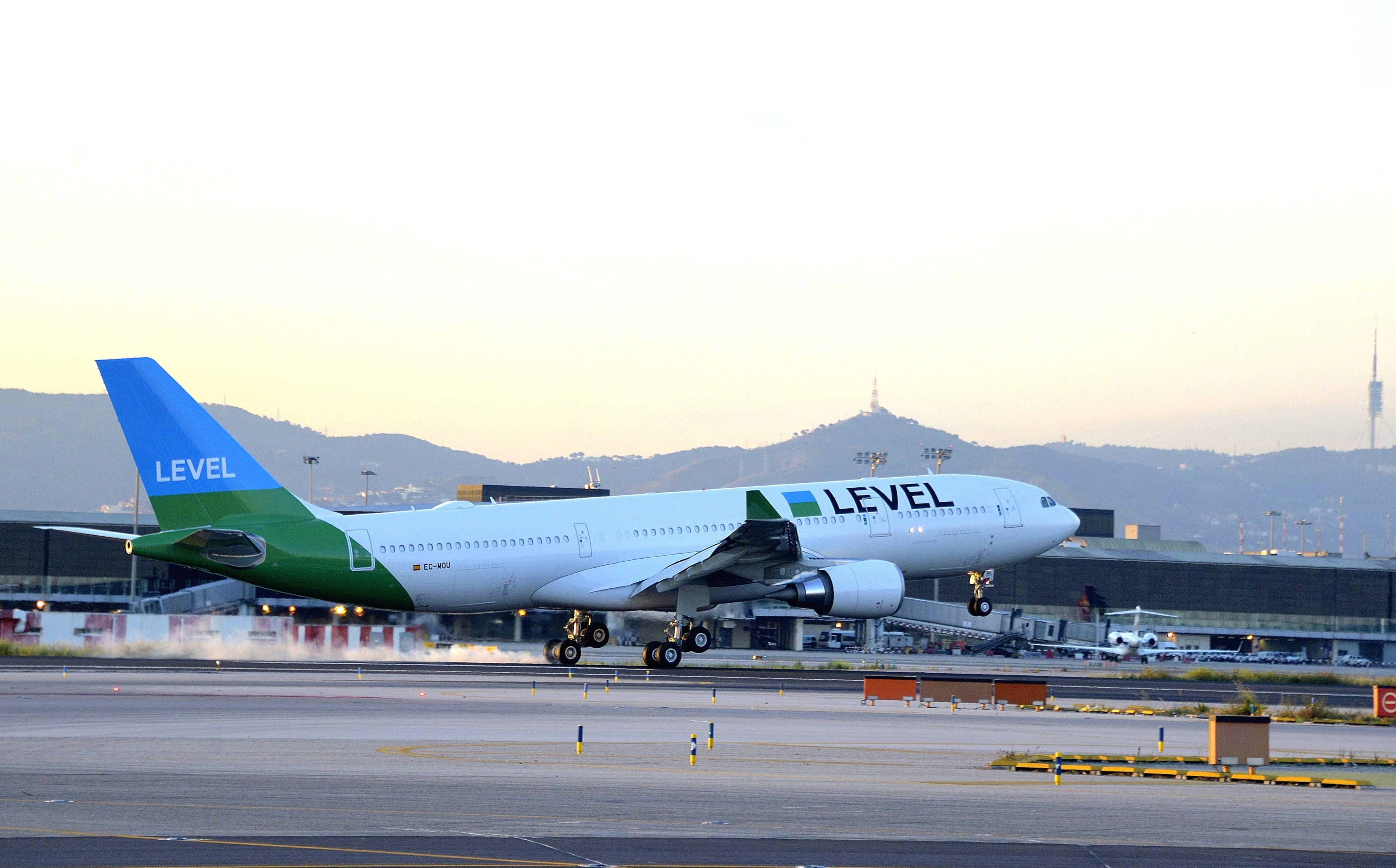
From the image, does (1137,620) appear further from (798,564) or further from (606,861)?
(606,861)

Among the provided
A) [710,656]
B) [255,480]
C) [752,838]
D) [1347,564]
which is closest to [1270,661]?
[1347,564]

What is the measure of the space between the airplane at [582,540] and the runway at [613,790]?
28.4ft

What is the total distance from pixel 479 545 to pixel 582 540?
143 inches

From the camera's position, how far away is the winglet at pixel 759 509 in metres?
49.1

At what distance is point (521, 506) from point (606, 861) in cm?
3480

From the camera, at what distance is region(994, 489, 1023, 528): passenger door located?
184ft

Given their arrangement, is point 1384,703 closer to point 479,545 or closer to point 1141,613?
point 479,545

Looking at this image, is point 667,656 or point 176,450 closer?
point 176,450

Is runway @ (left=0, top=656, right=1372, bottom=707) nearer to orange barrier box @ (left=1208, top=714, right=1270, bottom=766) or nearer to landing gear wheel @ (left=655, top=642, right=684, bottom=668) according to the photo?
landing gear wheel @ (left=655, top=642, right=684, bottom=668)

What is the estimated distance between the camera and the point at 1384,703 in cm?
3775

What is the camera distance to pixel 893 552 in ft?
175

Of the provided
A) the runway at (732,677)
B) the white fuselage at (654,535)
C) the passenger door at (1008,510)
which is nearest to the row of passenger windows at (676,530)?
the white fuselage at (654,535)

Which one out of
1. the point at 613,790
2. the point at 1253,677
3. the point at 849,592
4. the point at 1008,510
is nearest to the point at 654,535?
the point at 849,592

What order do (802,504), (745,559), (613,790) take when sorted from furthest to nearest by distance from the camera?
(802,504)
(745,559)
(613,790)
